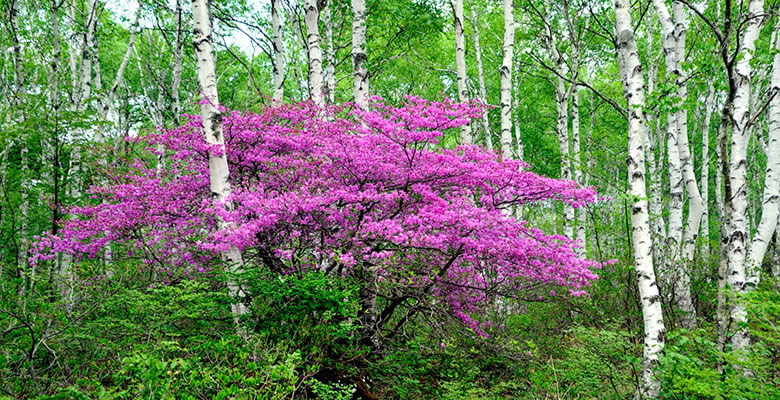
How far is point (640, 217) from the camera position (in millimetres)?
4434

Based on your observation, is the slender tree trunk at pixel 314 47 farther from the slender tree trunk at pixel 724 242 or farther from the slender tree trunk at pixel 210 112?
the slender tree trunk at pixel 724 242

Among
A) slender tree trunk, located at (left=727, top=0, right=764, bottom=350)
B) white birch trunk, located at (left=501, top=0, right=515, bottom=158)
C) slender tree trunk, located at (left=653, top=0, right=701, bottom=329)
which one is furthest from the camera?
white birch trunk, located at (left=501, top=0, right=515, bottom=158)

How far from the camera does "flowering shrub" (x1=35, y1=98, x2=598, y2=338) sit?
529 cm

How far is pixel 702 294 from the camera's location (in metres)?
7.25

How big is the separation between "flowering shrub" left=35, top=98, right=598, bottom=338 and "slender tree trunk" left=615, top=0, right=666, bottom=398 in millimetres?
1358

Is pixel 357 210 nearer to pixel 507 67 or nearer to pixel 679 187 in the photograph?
pixel 507 67

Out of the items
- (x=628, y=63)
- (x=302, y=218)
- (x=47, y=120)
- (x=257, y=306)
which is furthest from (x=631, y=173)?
(x=47, y=120)

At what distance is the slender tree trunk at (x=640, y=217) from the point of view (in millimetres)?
4200

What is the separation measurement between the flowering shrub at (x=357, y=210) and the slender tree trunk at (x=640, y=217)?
4.46 feet

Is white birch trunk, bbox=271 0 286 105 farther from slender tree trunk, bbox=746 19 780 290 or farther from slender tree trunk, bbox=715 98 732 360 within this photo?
slender tree trunk, bbox=746 19 780 290

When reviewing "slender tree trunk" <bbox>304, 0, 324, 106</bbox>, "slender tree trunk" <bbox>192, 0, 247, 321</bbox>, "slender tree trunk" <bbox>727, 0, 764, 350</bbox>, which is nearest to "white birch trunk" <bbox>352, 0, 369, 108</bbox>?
"slender tree trunk" <bbox>304, 0, 324, 106</bbox>

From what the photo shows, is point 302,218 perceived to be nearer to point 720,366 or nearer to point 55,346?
point 55,346

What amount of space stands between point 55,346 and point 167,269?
7.68ft

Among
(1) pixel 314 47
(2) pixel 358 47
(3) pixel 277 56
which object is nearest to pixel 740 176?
(2) pixel 358 47
